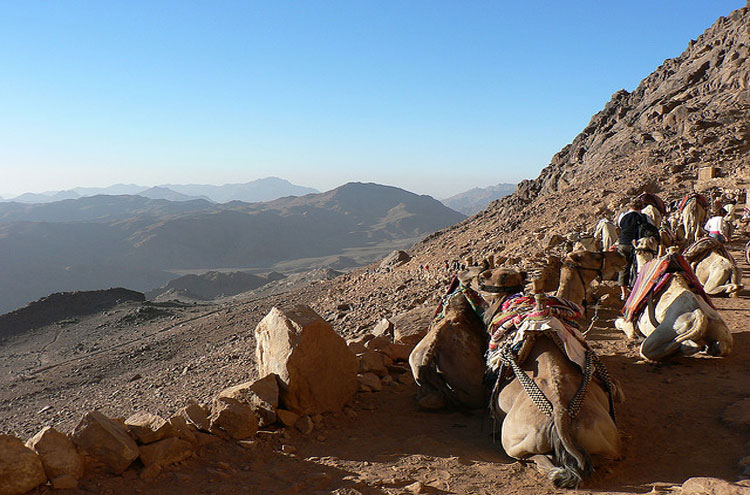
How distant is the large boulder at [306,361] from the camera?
4.62 m

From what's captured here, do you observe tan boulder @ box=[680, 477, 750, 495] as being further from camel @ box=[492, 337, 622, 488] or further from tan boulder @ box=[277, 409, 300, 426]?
tan boulder @ box=[277, 409, 300, 426]

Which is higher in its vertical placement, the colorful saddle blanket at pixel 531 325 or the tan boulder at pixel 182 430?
the colorful saddle blanket at pixel 531 325

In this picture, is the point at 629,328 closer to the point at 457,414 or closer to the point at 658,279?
the point at 658,279

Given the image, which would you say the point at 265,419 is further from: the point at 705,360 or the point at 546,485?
the point at 705,360

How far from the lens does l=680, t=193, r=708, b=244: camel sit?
10977 millimetres

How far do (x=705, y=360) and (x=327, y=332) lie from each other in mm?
3850

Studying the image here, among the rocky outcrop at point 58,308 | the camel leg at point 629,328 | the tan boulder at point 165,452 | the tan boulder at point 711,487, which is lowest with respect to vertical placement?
the rocky outcrop at point 58,308

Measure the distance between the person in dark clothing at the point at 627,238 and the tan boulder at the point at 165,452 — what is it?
19.5ft

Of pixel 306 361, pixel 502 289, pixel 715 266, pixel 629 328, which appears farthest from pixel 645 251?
pixel 306 361

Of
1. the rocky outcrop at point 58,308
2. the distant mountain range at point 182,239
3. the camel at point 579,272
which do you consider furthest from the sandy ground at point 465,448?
the distant mountain range at point 182,239

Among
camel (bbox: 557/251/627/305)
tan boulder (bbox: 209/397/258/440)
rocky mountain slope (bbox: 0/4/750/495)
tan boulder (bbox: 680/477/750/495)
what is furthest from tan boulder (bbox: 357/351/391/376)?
tan boulder (bbox: 680/477/750/495)

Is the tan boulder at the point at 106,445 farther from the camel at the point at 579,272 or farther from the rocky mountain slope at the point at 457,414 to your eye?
the camel at the point at 579,272

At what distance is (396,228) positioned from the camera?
363 feet

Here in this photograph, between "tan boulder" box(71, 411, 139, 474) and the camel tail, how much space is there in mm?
2783
